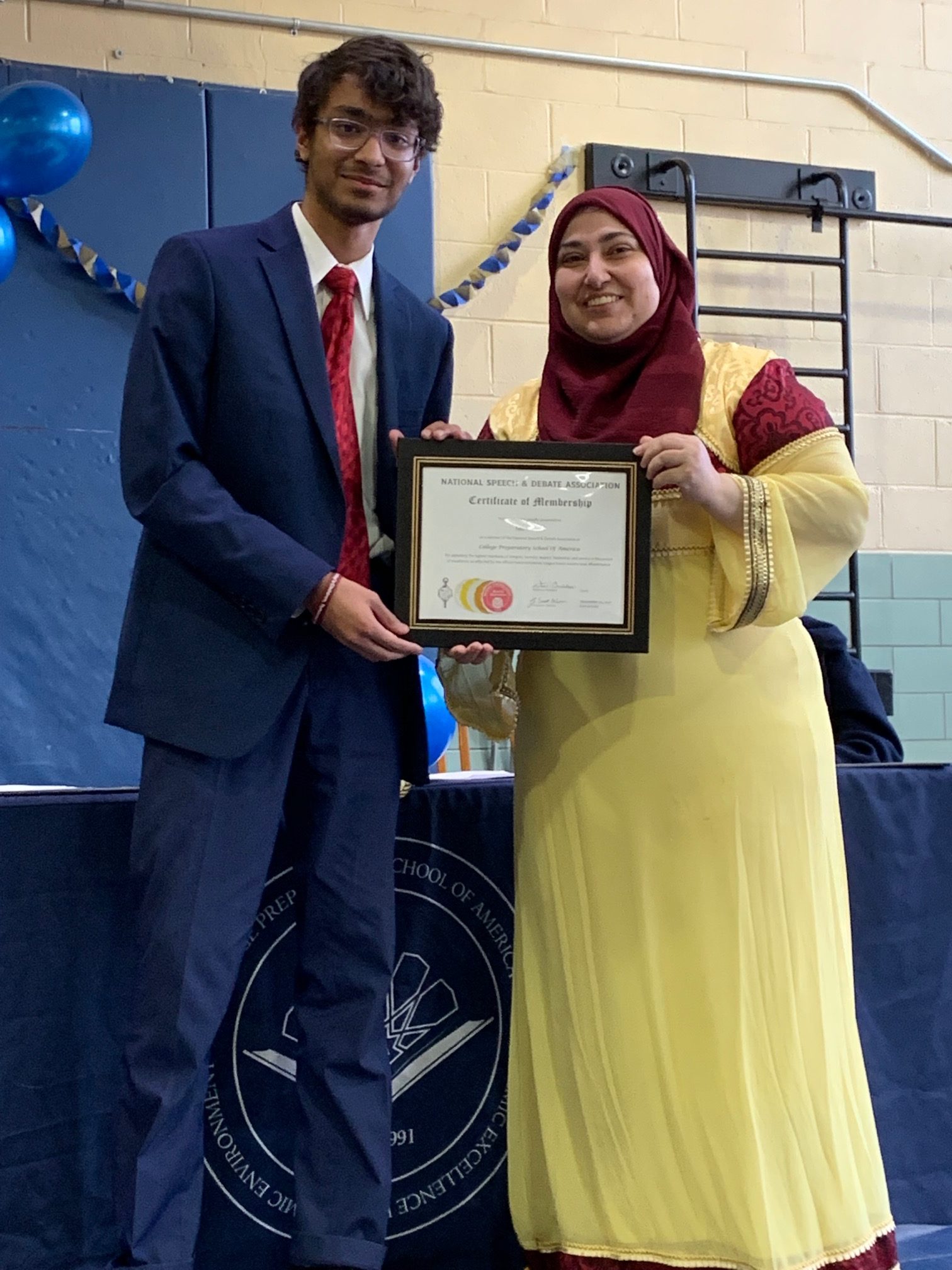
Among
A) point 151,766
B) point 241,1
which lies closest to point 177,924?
point 151,766

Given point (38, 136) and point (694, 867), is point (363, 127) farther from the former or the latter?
point (38, 136)

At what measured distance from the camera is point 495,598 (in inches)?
68.7

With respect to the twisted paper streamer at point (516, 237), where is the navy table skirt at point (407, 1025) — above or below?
below

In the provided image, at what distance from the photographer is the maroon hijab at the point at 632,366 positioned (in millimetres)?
1861

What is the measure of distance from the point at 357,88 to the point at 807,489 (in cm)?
79

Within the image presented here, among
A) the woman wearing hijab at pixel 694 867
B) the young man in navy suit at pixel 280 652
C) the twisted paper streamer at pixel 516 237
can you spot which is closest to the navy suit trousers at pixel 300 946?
the young man in navy suit at pixel 280 652

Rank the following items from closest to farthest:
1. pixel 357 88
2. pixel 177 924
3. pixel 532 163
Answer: pixel 177 924
pixel 357 88
pixel 532 163

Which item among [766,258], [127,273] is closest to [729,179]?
[766,258]

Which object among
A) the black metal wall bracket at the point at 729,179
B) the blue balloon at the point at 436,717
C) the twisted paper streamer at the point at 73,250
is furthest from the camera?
the black metal wall bracket at the point at 729,179

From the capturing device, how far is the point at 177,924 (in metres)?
1.66

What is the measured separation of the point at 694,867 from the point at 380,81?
1107 millimetres

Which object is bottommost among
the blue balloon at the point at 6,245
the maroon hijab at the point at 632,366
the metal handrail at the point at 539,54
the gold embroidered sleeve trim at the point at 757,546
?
the gold embroidered sleeve trim at the point at 757,546

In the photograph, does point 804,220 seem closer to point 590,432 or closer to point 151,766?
point 590,432

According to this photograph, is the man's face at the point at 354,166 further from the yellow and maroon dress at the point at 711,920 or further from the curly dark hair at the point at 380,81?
the yellow and maroon dress at the point at 711,920
